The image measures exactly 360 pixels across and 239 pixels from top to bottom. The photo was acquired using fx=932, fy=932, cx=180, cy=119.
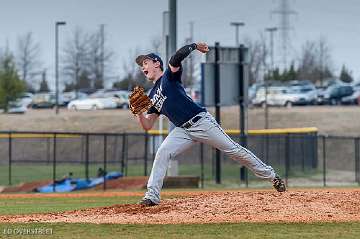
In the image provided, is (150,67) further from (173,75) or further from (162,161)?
(162,161)

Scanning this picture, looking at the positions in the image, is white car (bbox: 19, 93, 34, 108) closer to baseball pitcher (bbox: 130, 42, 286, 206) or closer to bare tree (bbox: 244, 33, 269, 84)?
bare tree (bbox: 244, 33, 269, 84)

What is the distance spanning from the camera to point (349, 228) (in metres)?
10.1

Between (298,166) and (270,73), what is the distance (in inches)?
1922

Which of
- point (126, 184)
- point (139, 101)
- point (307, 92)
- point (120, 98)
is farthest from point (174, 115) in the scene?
point (120, 98)

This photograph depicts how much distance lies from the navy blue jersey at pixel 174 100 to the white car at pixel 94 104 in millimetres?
58344

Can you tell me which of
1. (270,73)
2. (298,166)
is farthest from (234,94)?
(270,73)

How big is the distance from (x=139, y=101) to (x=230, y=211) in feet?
6.21

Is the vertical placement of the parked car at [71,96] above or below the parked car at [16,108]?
above

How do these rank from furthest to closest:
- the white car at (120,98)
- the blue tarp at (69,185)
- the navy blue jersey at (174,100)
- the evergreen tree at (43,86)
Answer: the evergreen tree at (43,86) → the white car at (120,98) → the blue tarp at (69,185) → the navy blue jersey at (174,100)

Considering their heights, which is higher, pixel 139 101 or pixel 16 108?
pixel 16 108

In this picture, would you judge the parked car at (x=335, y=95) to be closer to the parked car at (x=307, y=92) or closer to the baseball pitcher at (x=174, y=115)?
the parked car at (x=307, y=92)

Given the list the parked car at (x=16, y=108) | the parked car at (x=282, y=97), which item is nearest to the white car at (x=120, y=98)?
the parked car at (x=16, y=108)

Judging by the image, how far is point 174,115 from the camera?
11.8 metres

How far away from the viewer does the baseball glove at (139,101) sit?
1198cm
